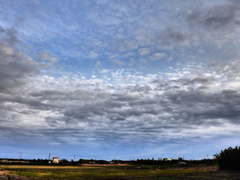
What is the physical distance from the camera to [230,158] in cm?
5078

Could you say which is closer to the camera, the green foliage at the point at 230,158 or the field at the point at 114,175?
the field at the point at 114,175

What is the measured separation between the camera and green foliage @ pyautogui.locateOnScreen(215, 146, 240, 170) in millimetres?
48875

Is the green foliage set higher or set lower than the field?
higher

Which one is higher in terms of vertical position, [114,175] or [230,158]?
[230,158]

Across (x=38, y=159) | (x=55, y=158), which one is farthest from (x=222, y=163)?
(x=38, y=159)

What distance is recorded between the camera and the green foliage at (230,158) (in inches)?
1924

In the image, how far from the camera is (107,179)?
1214 inches

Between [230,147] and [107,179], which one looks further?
[230,147]

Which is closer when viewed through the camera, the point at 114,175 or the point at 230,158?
the point at 114,175

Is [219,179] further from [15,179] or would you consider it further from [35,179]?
[15,179]

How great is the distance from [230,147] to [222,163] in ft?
13.7

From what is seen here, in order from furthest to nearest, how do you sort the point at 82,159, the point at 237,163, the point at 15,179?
1. the point at 82,159
2. the point at 237,163
3. the point at 15,179

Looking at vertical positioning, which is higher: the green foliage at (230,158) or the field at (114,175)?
the green foliage at (230,158)

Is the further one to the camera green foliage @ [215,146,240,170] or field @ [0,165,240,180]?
green foliage @ [215,146,240,170]
